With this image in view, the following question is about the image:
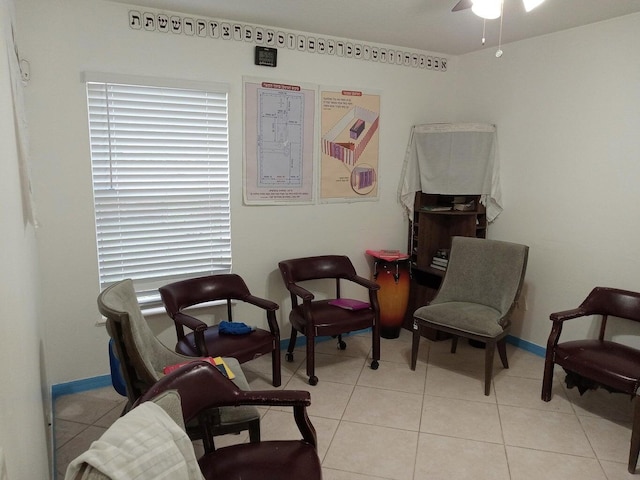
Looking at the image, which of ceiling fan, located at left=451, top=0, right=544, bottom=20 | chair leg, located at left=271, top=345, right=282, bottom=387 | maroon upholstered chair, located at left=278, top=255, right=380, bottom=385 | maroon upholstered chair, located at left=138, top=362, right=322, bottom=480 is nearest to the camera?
maroon upholstered chair, located at left=138, top=362, right=322, bottom=480

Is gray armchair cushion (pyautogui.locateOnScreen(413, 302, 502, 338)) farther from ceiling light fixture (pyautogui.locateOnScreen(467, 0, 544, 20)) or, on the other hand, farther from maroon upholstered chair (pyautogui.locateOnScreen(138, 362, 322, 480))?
ceiling light fixture (pyautogui.locateOnScreen(467, 0, 544, 20))

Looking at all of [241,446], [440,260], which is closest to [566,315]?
[440,260]

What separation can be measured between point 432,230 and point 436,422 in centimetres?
184

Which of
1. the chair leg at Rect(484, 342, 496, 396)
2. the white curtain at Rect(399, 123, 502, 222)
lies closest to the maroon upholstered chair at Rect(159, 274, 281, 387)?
the chair leg at Rect(484, 342, 496, 396)

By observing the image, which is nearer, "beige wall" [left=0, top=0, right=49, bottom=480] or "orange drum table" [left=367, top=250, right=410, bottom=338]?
"beige wall" [left=0, top=0, right=49, bottom=480]

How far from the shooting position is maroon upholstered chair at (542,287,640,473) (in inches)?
96.5

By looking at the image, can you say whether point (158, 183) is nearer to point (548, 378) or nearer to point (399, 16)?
point (399, 16)

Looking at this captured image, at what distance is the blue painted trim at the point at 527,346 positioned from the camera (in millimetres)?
3643

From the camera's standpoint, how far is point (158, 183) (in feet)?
10.2

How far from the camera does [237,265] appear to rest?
11.4ft

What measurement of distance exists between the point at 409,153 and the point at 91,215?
2.61 metres

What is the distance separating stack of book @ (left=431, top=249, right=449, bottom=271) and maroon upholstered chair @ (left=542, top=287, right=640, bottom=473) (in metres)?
1.12

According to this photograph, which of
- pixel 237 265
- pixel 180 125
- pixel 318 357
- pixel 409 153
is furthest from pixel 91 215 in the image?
pixel 409 153

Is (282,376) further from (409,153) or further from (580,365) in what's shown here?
(409,153)
